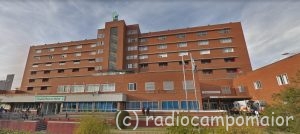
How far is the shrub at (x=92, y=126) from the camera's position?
13180 mm

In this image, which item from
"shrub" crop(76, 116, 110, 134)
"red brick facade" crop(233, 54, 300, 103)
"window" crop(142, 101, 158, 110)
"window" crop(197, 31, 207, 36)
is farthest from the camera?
"window" crop(197, 31, 207, 36)

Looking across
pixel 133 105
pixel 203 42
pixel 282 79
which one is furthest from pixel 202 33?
pixel 133 105

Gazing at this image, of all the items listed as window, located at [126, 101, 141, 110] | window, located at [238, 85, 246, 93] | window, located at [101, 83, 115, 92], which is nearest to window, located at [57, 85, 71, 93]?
window, located at [101, 83, 115, 92]

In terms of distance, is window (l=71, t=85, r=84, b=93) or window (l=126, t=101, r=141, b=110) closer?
window (l=126, t=101, r=141, b=110)

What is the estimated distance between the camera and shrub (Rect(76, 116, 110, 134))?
13180mm

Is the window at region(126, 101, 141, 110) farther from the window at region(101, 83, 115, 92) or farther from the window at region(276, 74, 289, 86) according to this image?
the window at region(276, 74, 289, 86)

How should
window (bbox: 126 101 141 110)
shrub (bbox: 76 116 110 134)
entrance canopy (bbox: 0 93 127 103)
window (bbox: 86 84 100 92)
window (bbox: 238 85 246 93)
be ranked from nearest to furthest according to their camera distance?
shrub (bbox: 76 116 110 134) < entrance canopy (bbox: 0 93 127 103) < window (bbox: 126 101 141 110) < window (bbox: 86 84 100 92) < window (bbox: 238 85 246 93)

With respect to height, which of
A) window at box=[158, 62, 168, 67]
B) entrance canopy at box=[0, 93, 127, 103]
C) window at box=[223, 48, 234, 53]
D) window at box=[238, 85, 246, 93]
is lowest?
entrance canopy at box=[0, 93, 127, 103]

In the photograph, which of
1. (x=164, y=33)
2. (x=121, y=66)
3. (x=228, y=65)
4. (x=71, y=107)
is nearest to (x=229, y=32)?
(x=228, y=65)

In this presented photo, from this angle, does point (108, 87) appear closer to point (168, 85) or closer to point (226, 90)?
point (168, 85)

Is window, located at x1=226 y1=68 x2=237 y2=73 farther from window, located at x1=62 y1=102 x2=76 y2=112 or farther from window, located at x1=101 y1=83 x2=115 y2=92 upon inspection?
window, located at x1=62 y1=102 x2=76 y2=112

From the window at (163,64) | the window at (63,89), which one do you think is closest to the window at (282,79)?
the window at (163,64)

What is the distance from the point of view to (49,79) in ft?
230

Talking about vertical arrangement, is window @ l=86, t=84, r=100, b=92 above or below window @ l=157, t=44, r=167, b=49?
below
